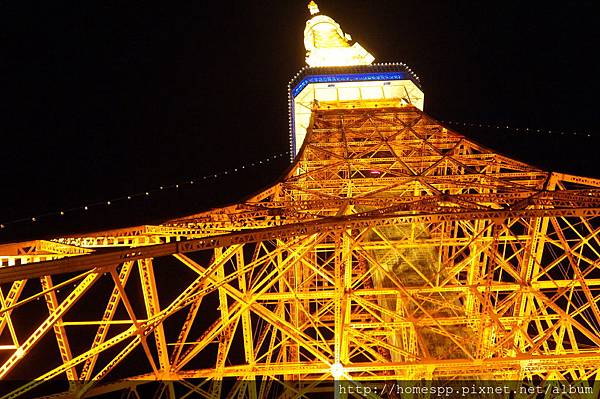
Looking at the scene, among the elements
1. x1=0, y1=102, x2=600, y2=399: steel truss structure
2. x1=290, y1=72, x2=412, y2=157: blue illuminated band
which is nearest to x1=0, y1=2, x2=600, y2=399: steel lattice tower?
x1=0, y1=102, x2=600, y2=399: steel truss structure

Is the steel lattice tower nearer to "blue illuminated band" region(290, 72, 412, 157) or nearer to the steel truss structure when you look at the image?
the steel truss structure

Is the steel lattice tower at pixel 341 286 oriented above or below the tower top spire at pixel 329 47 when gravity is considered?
below

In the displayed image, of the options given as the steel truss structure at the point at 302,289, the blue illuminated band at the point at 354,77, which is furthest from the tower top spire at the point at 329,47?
the steel truss structure at the point at 302,289

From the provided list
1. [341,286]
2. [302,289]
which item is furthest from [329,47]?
[341,286]

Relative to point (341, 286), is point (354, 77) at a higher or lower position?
higher

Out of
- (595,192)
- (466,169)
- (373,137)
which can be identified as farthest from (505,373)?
(373,137)

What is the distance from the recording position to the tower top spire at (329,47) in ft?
99.6

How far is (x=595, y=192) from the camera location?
27.1ft

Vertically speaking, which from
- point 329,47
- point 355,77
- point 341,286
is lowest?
point 341,286

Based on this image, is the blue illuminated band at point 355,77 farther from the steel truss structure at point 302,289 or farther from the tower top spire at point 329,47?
the steel truss structure at point 302,289

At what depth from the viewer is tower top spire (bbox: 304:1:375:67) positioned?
30.4 meters

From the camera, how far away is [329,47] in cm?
3117

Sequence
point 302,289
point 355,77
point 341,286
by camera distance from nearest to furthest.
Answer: point 341,286
point 302,289
point 355,77

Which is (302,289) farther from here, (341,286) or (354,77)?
(354,77)
